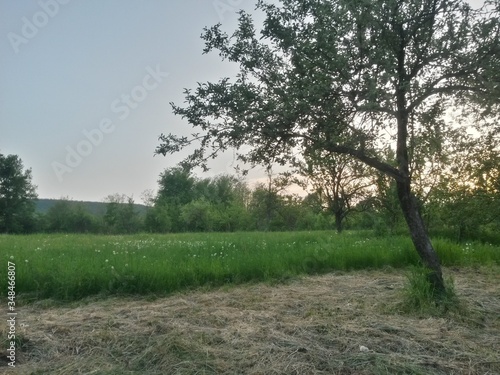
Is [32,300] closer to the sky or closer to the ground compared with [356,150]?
closer to the ground

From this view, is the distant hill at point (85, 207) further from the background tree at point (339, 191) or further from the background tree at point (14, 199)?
the background tree at point (339, 191)

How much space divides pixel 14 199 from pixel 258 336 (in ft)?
159

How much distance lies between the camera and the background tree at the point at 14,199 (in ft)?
144

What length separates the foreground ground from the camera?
164 inches

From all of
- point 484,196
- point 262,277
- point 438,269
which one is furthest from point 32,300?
point 484,196

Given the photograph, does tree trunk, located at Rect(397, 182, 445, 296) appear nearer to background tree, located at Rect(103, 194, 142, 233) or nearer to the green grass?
the green grass

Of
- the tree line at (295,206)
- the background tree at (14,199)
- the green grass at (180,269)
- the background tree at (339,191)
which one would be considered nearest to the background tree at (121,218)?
the tree line at (295,206)

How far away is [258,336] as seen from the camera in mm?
4965

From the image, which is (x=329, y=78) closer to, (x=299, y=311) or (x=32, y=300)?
(x=299, y=311)

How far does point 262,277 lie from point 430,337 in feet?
14.6

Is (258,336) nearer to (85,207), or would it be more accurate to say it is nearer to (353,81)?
(353,81)

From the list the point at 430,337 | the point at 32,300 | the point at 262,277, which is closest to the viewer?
the point at 430,337

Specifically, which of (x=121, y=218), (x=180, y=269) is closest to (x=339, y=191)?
(x=180, y=269)

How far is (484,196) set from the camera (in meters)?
17.2
